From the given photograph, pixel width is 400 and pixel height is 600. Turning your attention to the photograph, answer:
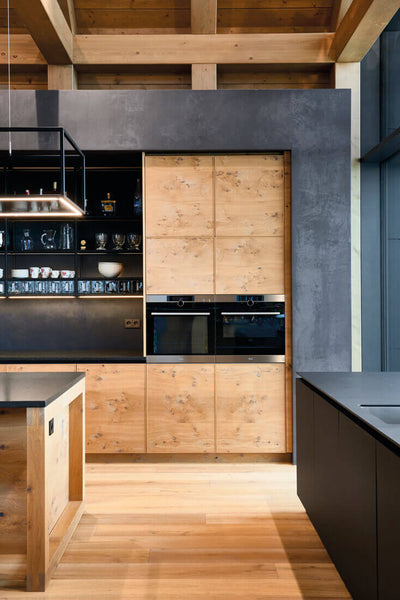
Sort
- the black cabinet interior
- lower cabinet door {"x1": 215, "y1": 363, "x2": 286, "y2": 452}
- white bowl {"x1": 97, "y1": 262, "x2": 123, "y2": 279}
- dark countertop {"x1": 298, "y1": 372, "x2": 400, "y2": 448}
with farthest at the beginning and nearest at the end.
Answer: the black cabinet interior < white bowl {"x1": 97, "y1": 262, "x2": 123, "y2": 279} < lower cabinet door {"x1": 215, "y1": 363, "x2": 286, "y2": 452} < dark countertop {"x1": 298, "y1": 372, "x2": 400, "y2": 448}

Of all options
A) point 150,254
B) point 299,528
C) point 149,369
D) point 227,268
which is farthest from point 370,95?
point 299,528

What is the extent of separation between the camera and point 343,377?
266cm

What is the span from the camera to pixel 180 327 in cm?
387

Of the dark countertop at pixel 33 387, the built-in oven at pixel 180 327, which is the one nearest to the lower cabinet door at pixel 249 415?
the built-in oven at pixel 180 327

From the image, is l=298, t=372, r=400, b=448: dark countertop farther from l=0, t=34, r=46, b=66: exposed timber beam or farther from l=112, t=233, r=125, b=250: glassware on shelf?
l=0, t=34, r=46, b=66: exposed timber beam

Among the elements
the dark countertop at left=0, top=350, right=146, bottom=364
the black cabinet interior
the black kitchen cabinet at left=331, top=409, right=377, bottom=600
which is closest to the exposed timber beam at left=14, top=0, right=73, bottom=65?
the black cabinet interior

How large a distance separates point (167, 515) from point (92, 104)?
3190 mm

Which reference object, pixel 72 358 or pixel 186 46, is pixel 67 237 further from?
pixel 186 46

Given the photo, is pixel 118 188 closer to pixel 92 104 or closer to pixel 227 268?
pixel 92 104

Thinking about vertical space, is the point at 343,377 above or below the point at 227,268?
below

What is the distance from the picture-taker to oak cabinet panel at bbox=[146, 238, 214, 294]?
3.83 meters

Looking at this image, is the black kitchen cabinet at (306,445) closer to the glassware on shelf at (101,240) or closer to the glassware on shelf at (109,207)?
the glassware on shelf at (101,240)

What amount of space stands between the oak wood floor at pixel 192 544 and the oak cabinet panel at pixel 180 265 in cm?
149

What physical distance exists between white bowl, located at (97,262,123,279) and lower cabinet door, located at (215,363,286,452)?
4.39ft
